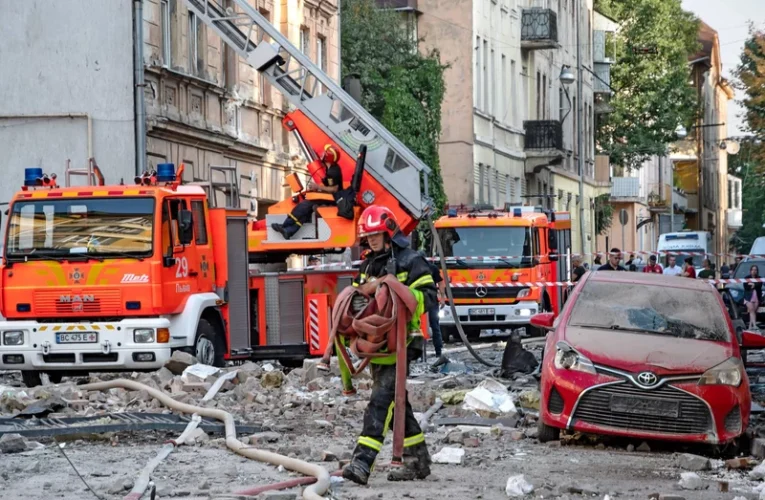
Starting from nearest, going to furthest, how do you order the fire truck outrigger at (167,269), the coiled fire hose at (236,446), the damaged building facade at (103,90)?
the coiled fire hose at (236,446) → the fire truck outrigger at (167,269) → the damaged building facade at (103,90)

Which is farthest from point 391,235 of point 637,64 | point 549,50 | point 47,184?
point 637,64

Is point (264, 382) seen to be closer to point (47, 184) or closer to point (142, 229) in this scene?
point (142, 229)

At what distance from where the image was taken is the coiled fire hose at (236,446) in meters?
10.0

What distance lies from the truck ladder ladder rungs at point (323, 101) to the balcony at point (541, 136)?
3461 centimetres

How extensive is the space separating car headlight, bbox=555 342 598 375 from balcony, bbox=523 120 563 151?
45662 millimetres

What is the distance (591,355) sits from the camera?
43.1 feet

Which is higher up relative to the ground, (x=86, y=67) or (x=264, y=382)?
(x=86, y=67)

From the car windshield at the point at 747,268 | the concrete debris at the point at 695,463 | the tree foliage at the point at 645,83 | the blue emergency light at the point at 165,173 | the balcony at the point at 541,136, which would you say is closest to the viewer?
the concrete debris at the point at 695,463

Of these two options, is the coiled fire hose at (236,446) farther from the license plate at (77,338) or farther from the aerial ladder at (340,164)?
the aerial ladder at (340,164)

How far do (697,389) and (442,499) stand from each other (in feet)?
11.3

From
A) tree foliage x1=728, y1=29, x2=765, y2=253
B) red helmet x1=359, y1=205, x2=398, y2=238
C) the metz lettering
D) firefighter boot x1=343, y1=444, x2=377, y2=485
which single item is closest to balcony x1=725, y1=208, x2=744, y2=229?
tree foliage x1=728, y1=29, x2=765, y2=253

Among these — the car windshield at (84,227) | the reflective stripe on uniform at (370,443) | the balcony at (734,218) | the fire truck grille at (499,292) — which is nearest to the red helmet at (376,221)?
the reflective stripe on uniform at (370,443)

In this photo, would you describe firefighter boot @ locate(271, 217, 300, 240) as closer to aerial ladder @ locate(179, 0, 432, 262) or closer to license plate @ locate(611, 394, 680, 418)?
aerial ladder @ locate(179, 0, 432, 262)

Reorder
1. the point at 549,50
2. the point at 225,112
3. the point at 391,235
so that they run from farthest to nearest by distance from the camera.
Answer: the point at 549,50, the point at 225,112, the point at 391,235
